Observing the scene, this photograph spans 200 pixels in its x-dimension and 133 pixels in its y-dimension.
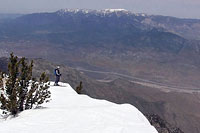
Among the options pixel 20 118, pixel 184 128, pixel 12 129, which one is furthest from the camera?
pixel 184 128

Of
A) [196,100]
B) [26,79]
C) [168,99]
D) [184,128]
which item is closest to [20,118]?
[26,79]

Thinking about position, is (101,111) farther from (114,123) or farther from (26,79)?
(26,79)

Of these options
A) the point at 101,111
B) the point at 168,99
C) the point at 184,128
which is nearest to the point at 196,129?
the point at 184,128

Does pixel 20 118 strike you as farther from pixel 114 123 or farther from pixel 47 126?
pixel 114 123

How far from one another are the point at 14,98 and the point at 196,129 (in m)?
104

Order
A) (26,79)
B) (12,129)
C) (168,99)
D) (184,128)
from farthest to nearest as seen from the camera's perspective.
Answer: (168,99), (184,128), (26,79), (12,129)

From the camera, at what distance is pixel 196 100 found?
15725 centimetres

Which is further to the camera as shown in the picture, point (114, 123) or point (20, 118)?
point (20, 118)

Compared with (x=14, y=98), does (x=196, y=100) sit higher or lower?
lower

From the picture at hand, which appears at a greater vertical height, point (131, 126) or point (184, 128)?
point (131, 126)

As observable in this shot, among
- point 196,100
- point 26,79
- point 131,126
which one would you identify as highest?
point 26,79

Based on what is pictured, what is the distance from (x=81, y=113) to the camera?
14.8 meters

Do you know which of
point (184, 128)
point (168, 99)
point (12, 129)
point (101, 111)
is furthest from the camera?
point (168, 99)

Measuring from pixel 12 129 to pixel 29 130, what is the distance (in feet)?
2.43
